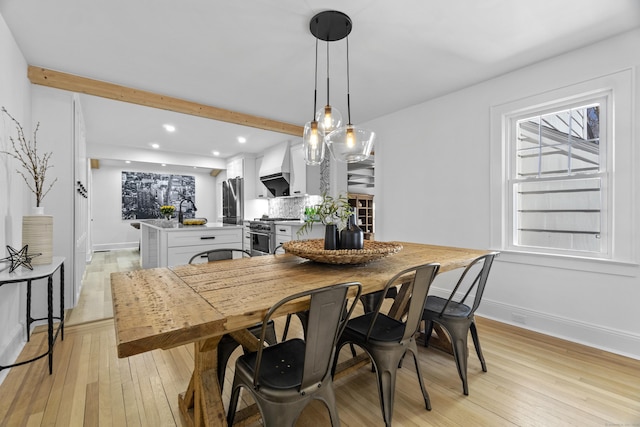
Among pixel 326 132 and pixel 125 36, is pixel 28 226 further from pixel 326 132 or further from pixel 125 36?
pixel 326 132

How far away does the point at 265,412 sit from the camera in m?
1.11

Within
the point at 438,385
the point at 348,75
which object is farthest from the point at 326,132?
the point at 438,385

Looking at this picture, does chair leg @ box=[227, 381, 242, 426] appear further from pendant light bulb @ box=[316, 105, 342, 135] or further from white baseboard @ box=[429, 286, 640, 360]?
white baseboard @ box=[429, 286, 640, 360]

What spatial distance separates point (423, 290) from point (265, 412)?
913mm

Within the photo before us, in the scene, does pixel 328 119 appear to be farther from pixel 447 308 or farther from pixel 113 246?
pixel 113 246

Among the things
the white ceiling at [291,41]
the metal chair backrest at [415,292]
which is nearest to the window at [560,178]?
the white ceiling at [291,41]

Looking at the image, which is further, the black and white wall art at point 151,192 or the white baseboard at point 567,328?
the black and white wall art at point 151,192

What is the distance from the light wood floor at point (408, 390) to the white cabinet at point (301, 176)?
10.7ft

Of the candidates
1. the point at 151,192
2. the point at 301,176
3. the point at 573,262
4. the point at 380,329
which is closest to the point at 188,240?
the point at 301,176

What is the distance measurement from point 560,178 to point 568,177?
0.06 metres

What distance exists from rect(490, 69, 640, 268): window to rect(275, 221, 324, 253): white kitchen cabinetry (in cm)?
263

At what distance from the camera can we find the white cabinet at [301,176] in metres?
5.05

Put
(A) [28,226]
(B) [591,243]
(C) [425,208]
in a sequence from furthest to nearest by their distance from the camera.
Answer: (C) [425,208], (B) [591,243], (A) [28,226]

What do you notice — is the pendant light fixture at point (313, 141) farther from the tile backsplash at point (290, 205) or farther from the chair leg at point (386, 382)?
the tile backsplash at point (290, 205)
